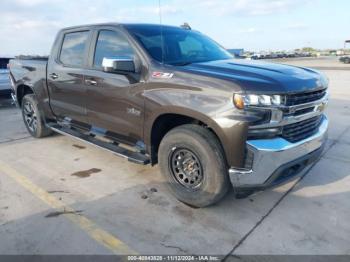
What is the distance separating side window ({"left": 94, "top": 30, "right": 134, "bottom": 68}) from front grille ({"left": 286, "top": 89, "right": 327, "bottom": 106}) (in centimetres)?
191

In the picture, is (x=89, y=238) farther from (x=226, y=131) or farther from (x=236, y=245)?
(x=226, y=131)

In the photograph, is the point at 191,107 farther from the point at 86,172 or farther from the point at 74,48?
the point at 74,48

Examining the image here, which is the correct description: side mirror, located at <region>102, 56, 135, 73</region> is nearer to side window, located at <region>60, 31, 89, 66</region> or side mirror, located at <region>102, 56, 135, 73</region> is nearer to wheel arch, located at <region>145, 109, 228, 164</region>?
wheel arch, located at <region>145, 109, 228, 164</region>

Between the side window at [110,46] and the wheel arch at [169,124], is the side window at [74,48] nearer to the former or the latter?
the side window at [110,46]

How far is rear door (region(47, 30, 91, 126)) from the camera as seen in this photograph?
185 inches

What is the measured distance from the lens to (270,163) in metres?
3.00

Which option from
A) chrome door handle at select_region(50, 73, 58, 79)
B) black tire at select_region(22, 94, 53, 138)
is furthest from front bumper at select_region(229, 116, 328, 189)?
black tire at select_region(22, 94, 53, 138)

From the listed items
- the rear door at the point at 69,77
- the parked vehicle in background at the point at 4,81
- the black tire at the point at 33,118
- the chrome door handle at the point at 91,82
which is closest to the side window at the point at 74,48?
the rear door at the point at 69,77

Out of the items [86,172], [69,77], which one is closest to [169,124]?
[86,172]

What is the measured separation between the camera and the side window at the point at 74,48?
4758 mm

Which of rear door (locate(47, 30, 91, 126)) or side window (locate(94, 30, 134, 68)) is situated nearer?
side window (locate(94, 30, 134, 68))

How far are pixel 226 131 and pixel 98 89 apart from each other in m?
2.07

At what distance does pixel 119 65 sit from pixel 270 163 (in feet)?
6.27

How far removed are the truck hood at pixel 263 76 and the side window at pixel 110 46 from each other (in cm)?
93
